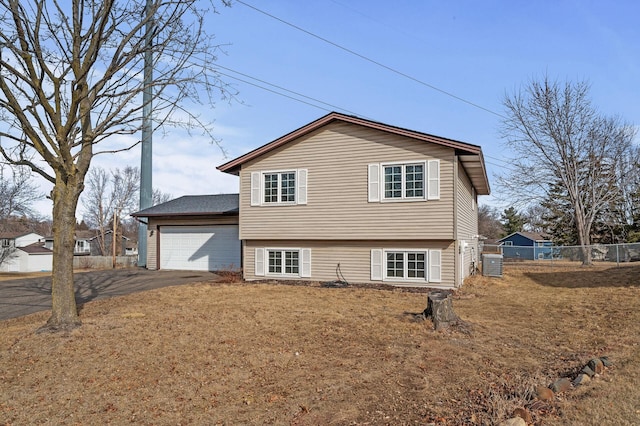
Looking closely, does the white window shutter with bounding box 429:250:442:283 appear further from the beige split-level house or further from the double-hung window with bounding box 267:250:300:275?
the double-hung window with bounding box 267:250:300:275

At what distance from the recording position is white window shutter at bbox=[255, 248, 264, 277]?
15.6 metres

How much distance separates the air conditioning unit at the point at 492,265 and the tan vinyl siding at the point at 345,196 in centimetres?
636

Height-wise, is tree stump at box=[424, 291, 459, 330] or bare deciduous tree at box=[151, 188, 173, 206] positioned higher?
bare deciduous tree at box=[151, 188, 173, 206]

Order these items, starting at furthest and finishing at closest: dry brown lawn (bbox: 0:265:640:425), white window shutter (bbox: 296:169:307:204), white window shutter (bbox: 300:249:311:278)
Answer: white window shutter (bbox: 300:249:311:278) < white window shutter (bbox: 296:169:307:204) < dry brown lawn (bbox: 0:265:640:425)

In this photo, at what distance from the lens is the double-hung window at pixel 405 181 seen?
1296 centimetres

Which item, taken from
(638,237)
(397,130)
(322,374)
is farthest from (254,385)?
(638,237)

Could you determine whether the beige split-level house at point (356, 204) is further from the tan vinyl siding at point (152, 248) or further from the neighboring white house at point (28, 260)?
the neighboring white house at point (28, 260)

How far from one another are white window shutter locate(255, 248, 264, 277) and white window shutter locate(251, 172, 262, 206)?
5.96 feet

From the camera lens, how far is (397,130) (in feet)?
43.5

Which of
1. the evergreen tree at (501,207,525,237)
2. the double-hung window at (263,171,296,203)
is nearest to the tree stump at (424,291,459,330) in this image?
the double-hung window at (263,171,296,203)

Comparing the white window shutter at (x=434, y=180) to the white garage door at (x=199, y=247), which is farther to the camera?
the white garage door at (x=199, y=247)

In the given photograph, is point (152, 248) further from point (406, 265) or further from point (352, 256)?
point (406, 265)

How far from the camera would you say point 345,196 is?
14125 millimetres

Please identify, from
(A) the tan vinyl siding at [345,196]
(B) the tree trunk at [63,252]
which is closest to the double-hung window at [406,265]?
(A) the tan vinyl siding at [345,196]
